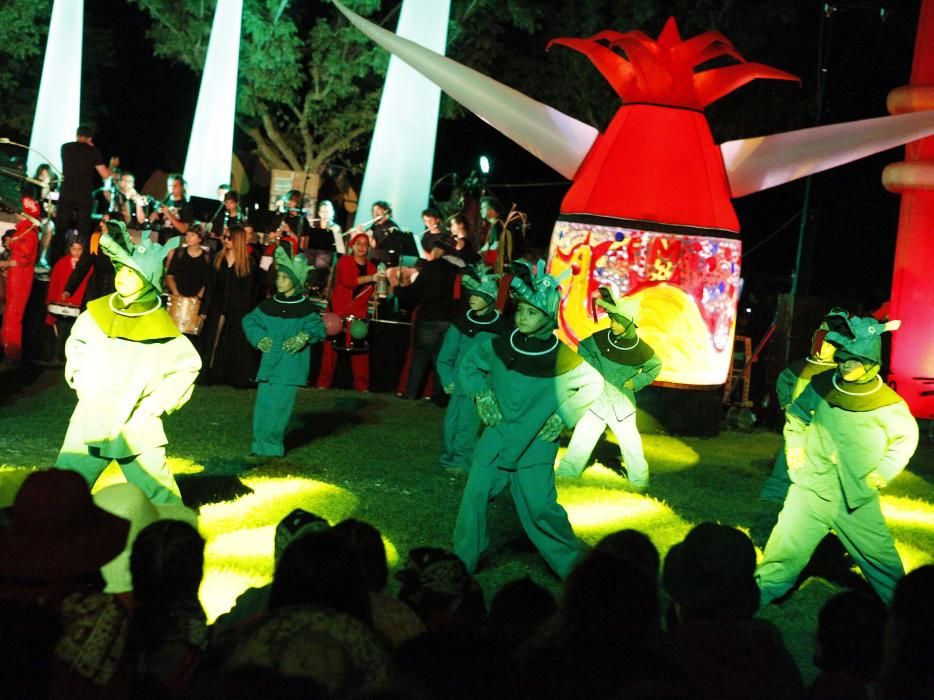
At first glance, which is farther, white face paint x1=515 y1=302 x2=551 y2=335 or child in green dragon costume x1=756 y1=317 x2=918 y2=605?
white face paint x1=515 y1=302 x2=551 y2=335

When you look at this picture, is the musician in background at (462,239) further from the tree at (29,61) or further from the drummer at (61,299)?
the tree at (29,61)

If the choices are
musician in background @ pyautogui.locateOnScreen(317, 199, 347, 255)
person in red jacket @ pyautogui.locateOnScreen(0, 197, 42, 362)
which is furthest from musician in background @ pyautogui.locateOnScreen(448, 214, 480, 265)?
person in red jacket @ pyautogui.locateOnScreen(0, 197, 42, 362)

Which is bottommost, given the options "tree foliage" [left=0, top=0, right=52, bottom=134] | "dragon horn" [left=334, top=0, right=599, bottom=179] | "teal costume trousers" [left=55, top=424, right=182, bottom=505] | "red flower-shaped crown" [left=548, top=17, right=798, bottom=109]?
"teal costume trousers" [left=55, top=424, right=182, bottom=505]

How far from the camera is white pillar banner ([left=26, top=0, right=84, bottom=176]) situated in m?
22.3

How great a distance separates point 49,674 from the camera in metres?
3.19

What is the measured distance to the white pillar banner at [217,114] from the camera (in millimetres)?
22812

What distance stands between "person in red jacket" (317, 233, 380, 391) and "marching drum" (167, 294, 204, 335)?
2.02 meters

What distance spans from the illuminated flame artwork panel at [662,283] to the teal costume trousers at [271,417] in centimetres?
435

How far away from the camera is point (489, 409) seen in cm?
754

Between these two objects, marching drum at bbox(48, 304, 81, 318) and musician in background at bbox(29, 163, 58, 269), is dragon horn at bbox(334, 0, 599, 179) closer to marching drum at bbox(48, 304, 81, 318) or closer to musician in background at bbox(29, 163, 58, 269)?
marching drum at bbox(48, 304, 81, 318)

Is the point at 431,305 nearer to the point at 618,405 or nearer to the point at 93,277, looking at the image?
the point at 93,277

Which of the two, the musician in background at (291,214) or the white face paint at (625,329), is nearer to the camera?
the white face paint at (625,329)

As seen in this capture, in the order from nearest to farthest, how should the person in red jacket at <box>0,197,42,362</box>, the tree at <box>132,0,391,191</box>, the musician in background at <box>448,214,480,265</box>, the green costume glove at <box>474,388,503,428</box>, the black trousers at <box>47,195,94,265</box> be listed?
the green costume glove at <box>474,388,503,428</box>, the person in red jacket at <box>0,197,42,362</box>, the musician in background at <box>448,214,480,265</box>, the black trousers at <box>47,195,94,265</box>, the tree at <box>132,0,391,191</box>

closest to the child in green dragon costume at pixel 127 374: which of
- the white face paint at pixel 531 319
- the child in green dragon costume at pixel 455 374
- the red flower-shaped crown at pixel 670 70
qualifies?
the white face paint at pixel 531 319
